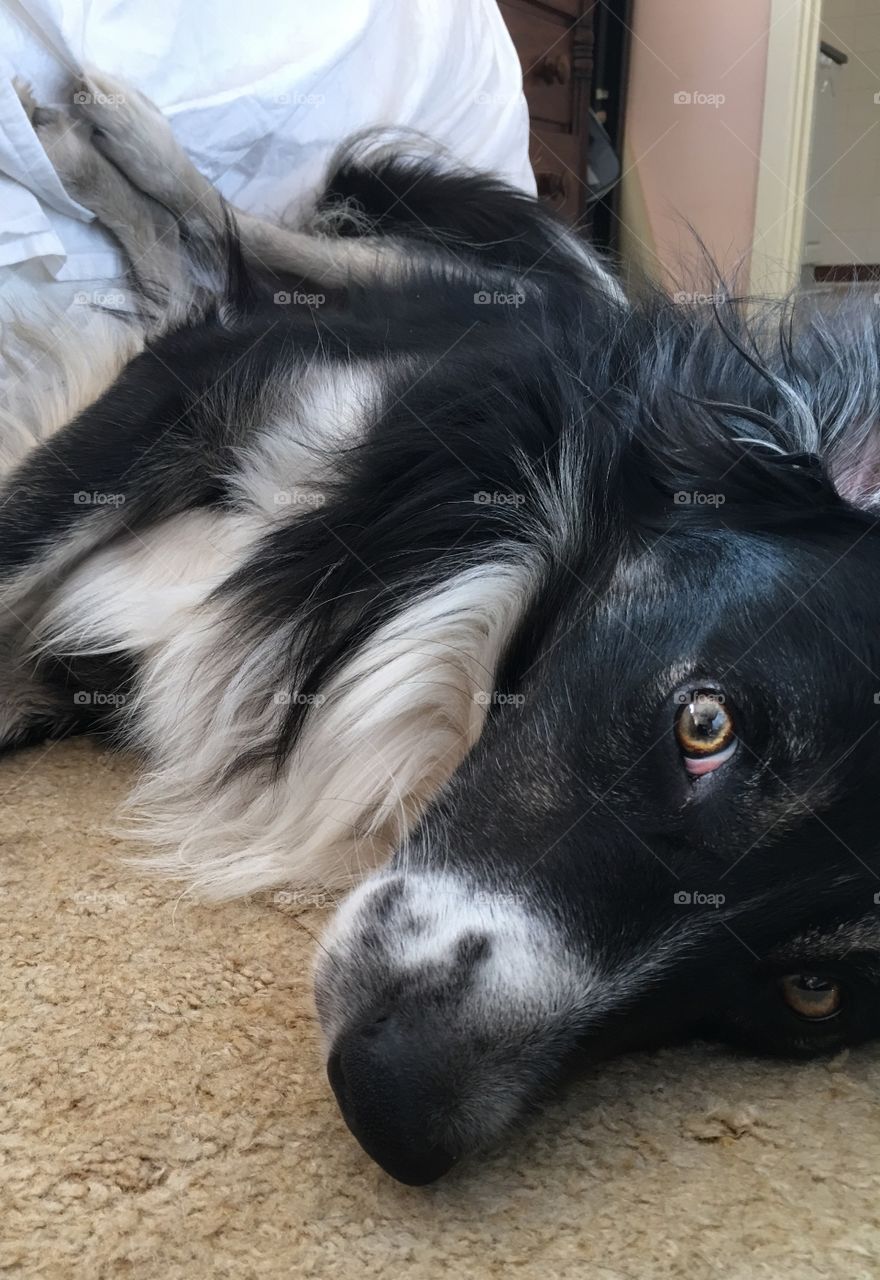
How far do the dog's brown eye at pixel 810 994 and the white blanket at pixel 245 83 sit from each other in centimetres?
159

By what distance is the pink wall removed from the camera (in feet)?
17.1

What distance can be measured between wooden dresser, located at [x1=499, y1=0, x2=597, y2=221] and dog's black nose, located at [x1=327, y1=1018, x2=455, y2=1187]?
13.7ft

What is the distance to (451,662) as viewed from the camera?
56.6 inches

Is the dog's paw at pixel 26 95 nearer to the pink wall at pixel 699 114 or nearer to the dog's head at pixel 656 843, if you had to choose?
the dog's head at pixel 656 843

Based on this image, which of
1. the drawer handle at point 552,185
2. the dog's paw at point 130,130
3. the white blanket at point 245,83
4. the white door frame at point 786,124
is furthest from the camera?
the white door frame at point 786,124

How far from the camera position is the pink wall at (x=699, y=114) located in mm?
5203

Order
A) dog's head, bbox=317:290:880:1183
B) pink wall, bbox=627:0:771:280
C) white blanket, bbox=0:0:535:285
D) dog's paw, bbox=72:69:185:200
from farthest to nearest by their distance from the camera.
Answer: pink wall, bbox=627:0:771:280 → dog's paw, bbox=72:69:185:200 → white blanket, bbox=0:0:535:285 → dog's head, bbox=317:290:880:1183

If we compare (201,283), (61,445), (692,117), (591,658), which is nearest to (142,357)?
(61,445)

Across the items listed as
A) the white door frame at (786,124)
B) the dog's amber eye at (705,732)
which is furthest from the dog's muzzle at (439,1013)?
the white door frame at (786,124)

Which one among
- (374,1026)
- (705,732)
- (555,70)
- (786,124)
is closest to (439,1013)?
(374,1026)

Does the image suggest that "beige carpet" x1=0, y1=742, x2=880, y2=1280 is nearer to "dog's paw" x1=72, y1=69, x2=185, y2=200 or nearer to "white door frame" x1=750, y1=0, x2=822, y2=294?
"dog's paw" x1=72, y1=69, x2=185, y2=200

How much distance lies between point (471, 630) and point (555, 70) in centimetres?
406

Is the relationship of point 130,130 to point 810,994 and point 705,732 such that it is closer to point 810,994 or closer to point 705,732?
point 705,732

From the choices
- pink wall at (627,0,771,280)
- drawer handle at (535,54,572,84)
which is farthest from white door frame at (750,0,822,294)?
drawer handle at (535,54,572,84)
